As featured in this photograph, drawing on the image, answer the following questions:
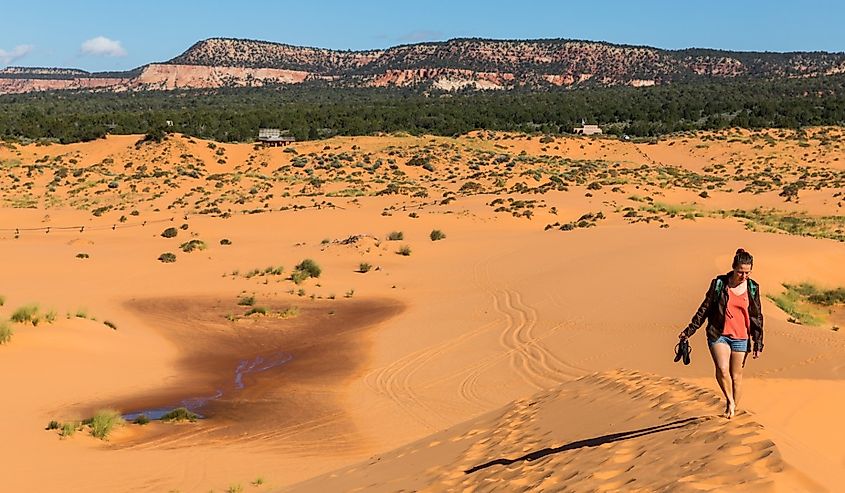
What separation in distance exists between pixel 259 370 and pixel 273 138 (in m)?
53.4

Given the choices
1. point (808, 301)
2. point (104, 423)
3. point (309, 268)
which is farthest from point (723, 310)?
point (309, 268)

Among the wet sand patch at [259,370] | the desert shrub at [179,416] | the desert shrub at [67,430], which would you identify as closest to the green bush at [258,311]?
the wet sand patch at [259,370]

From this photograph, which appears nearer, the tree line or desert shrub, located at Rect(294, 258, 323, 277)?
desert shrub, located at Rect(294, 258, 323, 277)

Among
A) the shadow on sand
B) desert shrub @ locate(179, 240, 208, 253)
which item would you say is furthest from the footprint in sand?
desert shrub @ locate(179, 240, 208, 253)

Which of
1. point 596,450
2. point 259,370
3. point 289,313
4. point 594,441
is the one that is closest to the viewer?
point 596,450

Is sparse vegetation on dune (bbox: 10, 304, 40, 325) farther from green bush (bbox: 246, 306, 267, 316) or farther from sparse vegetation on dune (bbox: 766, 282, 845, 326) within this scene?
sparse vegetation on dune (bbox: 766, 282, 845, 326)

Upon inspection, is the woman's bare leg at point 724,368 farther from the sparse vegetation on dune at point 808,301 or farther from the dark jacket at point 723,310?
the sparse vegetation on dune at point 808,301

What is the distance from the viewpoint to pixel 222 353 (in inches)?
677

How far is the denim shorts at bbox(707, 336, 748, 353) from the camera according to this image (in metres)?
7.15

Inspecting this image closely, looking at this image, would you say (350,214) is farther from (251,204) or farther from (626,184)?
(626,184)

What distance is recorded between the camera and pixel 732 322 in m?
7.09

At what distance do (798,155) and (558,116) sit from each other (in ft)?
102

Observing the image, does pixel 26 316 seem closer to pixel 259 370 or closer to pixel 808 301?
pixel 259 370

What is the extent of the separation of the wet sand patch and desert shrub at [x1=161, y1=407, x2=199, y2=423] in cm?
20
